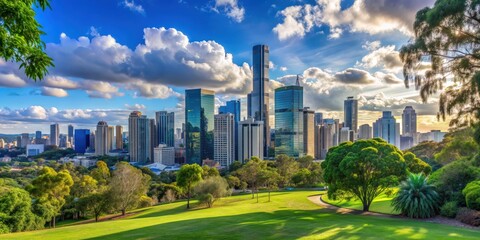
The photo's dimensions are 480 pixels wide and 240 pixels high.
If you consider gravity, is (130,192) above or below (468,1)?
below

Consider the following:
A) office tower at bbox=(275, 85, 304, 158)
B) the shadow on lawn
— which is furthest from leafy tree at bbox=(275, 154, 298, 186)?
office tower at bbox=(275, 85, 304, 158)

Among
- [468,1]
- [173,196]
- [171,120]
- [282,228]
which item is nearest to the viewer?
[468,1]

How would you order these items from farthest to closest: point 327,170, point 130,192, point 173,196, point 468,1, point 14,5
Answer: point 173,196 < point 130,192 < point 327,170 < point 468,1 < point 14,5

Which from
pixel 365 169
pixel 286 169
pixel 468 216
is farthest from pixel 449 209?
pixel 286 169

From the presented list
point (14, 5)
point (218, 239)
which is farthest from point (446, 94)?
point (14, 5)

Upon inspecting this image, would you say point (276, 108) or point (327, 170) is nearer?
point (327, 170)

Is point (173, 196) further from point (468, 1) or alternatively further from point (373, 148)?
point (468, 1)

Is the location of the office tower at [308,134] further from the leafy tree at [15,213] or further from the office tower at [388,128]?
the leafy tree at [15,213]
